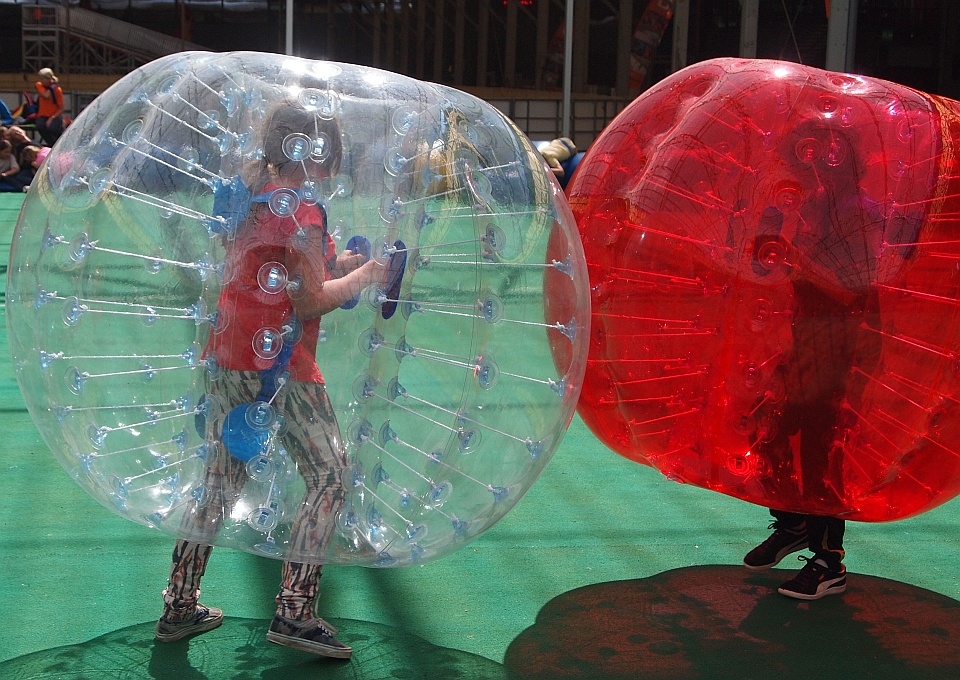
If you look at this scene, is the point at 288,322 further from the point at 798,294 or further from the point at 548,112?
the point at 548,112

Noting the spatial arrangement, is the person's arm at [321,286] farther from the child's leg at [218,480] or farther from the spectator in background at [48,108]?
the spectator in background at [48,108]

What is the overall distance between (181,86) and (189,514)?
90cm

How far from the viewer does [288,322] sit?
7.00 feet

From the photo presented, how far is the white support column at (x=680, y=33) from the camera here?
63.5ft

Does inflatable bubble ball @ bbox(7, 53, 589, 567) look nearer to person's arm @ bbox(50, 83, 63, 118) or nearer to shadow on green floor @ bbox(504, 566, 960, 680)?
shadow on green floor @ bbox(504, 566, 960, 680)

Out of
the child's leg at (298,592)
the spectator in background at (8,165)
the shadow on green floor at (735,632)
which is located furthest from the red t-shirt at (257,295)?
the spectator in background at (8,165)

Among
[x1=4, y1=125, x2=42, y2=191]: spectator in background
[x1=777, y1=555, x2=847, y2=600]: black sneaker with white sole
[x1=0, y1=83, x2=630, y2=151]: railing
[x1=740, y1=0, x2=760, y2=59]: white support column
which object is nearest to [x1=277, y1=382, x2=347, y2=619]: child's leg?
[x1=777, y1=555, x2=847, y2=600]: black sneaker with white sole

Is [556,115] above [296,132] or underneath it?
above

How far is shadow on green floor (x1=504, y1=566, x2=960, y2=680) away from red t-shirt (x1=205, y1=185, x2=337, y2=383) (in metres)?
0.99

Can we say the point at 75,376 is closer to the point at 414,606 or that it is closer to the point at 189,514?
the point at 189,514

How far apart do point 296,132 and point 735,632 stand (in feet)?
5.52

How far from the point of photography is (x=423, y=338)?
224 cm

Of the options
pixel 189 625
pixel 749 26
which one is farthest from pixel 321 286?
pixel 749 26

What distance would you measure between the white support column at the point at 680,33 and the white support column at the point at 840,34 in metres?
7.26
